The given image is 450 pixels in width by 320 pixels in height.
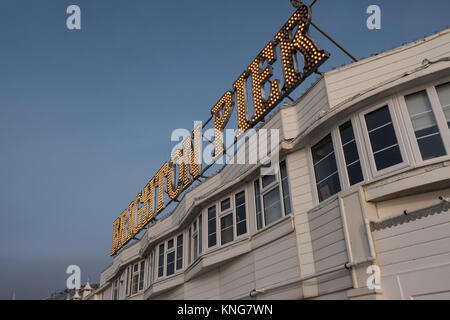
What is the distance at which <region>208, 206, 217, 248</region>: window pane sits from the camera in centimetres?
1296

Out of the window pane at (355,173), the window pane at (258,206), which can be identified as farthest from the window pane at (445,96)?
the window pane at (258,206)

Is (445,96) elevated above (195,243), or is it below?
above

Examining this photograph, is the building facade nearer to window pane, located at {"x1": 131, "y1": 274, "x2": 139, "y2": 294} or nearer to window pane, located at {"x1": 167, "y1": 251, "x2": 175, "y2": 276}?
window pane, located at {"x1": 167, "y1": 251, "x2": 175, "y2": 276}

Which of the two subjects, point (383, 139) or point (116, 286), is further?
point (116, 286)

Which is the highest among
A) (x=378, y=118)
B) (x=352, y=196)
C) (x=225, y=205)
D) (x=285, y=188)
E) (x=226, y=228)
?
(x=378, y=118)

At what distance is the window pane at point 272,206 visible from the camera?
10.7 meters

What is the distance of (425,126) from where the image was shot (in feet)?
26.5

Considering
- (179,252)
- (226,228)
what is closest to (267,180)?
(226,228)

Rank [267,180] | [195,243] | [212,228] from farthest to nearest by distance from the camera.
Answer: [195,243], [212,228], [267,180]

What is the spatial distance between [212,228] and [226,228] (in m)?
0.84

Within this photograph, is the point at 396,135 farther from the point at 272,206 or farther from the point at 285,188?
the point at 272,206

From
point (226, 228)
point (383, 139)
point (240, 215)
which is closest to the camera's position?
point (383, 139)

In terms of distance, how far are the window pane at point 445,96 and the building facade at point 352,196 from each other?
0.02 m

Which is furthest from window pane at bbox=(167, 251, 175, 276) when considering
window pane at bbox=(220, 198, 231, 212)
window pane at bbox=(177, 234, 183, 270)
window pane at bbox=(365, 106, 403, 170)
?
window pane at bbox=(365, 106, 403, 170)
